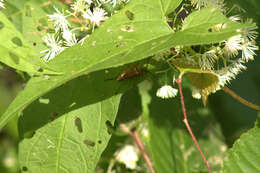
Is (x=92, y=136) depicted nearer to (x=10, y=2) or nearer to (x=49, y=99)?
(x=49, y=99)

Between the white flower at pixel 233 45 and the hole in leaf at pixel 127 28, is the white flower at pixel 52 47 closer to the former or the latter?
the hole in leaf at pixel 127 28

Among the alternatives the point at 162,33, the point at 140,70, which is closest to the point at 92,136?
the point at 140,70

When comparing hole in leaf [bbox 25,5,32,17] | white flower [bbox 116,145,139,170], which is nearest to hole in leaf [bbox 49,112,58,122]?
hole in leaf [bbox 25,5,32,17]

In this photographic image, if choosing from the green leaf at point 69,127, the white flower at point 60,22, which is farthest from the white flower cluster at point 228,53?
the white flower at point 60,22

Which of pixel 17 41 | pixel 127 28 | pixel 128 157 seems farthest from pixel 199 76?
pixel 128 157

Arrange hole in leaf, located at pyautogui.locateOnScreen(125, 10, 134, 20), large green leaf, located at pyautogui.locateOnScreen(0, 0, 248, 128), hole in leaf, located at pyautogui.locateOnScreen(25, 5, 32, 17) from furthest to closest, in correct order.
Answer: hole in leaf, located at pyautogui.locateOnScreen(25, 5, 32, 17), hole in leaf, located at pyautogui.locateOnScreen(125, 10, 134, 20), large green leaf, located at pyautogui.locateOnScreen(0, 0, 248, 128)

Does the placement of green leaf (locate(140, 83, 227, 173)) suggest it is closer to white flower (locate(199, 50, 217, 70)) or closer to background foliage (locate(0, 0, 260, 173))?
background foliage (locate(0, 0, 260, 173))
